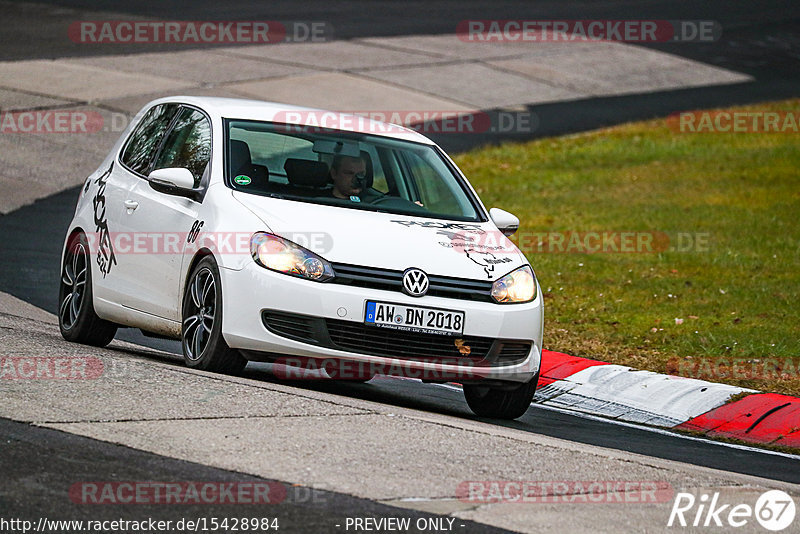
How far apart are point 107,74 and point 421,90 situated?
5390 mm

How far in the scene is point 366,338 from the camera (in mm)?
7738

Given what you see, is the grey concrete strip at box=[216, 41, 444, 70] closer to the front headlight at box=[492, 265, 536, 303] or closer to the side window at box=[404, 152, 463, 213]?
the side window at box=[404, 152, 463, 213]

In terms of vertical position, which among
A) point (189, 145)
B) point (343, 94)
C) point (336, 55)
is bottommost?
point (343, 94)

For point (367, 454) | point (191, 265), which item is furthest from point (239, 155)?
point (367, 454)

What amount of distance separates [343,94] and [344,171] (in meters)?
14.6

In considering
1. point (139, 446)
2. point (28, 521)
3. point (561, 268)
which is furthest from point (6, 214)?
point (28, 521)

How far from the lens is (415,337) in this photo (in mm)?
7785

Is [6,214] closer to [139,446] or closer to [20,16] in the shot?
[139,446]

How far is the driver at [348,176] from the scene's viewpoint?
8.73 m
